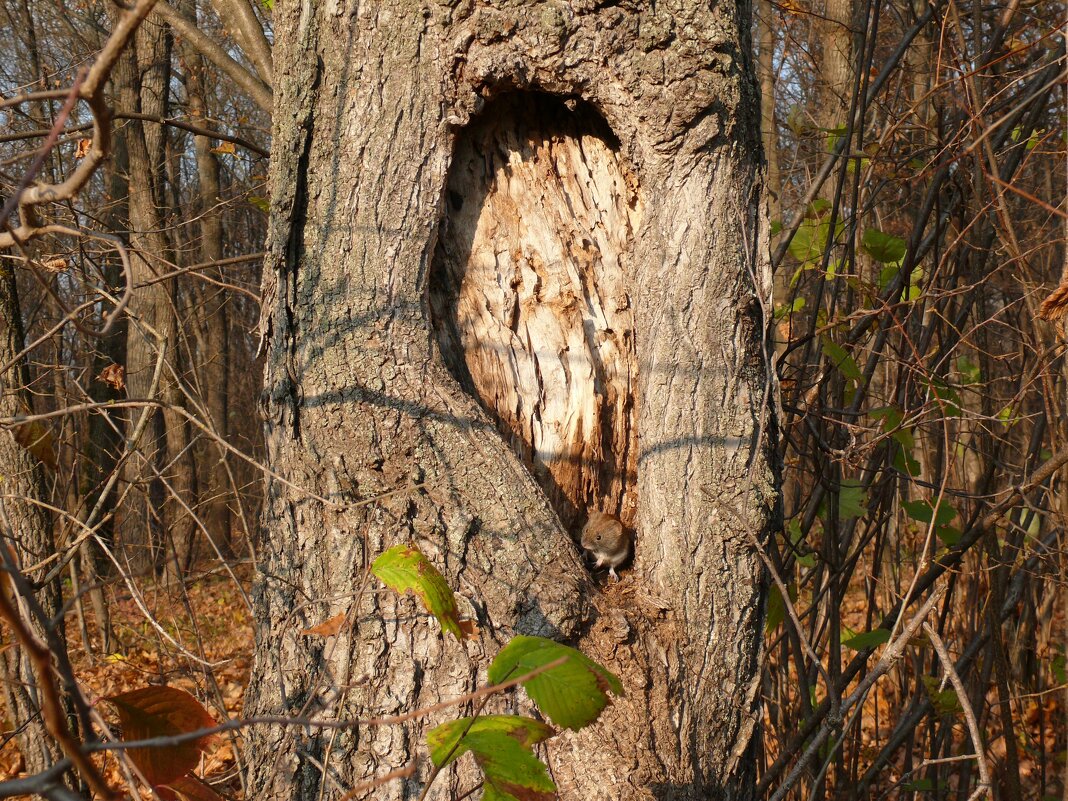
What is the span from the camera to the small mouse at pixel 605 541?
2.05 meters

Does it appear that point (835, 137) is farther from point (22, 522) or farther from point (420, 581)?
point (22, 522)

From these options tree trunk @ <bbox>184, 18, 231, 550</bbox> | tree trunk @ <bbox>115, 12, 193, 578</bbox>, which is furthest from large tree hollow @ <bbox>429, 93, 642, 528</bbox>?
Answer: tree trunk @ <bbox>184, 18, 231, 550</bbox>

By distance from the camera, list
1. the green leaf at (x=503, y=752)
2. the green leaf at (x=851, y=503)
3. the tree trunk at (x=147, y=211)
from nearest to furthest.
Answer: the green leaf at (x=503, y=752) → the green leaf at (x=851, y=503) → the tree trunk at (x=147, y=211)

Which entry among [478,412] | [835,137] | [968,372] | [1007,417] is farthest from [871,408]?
[478,412]

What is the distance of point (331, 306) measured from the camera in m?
1.83

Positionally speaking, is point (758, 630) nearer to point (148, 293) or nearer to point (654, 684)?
point (654, 684)

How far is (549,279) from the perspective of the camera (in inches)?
82.0

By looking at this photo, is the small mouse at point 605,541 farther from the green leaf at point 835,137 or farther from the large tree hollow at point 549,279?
the green leaf at point 835,137

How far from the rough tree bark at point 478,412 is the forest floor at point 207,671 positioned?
47 centimetres

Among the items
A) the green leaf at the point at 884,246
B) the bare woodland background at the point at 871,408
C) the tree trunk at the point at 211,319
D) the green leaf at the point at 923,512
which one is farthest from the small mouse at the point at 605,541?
the tree trunk at the point at 211,319

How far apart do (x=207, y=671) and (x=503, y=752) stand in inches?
52.4

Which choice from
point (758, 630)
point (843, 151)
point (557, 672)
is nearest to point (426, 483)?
point (557, 672)

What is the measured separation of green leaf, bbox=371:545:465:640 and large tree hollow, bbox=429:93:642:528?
0.64 metres

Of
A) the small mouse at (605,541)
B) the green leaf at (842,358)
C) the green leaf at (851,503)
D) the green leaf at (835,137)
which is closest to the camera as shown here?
the small mouse at (605,541)
